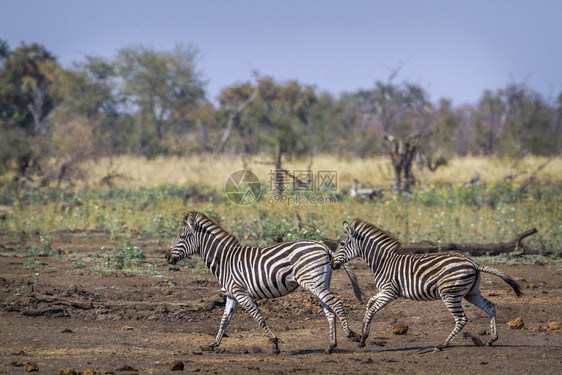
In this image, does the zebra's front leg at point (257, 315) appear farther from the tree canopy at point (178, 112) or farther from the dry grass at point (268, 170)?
the tree canopy at point (178, 112)

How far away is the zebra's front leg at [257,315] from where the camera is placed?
6969 mm

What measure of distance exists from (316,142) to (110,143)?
1375 cm

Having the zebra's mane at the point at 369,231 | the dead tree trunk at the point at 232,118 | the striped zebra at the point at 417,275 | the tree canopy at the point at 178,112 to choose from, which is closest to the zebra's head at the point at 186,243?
Result: the striped zebra at the point at 417,275

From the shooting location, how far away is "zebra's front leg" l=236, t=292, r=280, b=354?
6.97m

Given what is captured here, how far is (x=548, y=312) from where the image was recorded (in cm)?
856

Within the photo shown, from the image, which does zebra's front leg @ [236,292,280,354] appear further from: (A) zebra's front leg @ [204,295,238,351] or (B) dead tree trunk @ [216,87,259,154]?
(B) dead tree trunk @ [216,87,259,154]

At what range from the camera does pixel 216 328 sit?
330 inches

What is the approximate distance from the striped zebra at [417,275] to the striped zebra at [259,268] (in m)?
0.38

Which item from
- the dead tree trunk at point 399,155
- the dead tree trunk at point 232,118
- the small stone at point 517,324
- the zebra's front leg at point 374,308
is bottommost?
the small stone at point 517,324

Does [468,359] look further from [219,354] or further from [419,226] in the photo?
[419,226]

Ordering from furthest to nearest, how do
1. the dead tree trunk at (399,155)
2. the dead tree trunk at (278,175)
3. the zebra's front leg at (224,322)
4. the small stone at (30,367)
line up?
the dead tree trunk at (399,155) < the dead tree trunk at (278,175) < the zebra's front leg at (224,322) < the small stone at (30,367)

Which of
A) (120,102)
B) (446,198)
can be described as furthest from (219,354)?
(120,102)

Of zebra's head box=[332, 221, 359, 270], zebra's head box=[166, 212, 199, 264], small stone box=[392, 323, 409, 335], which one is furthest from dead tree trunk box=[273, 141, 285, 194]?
zebra's head box=[166, 212, 199, 264]

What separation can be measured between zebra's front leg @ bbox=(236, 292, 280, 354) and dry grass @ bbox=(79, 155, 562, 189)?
17.9 metres
